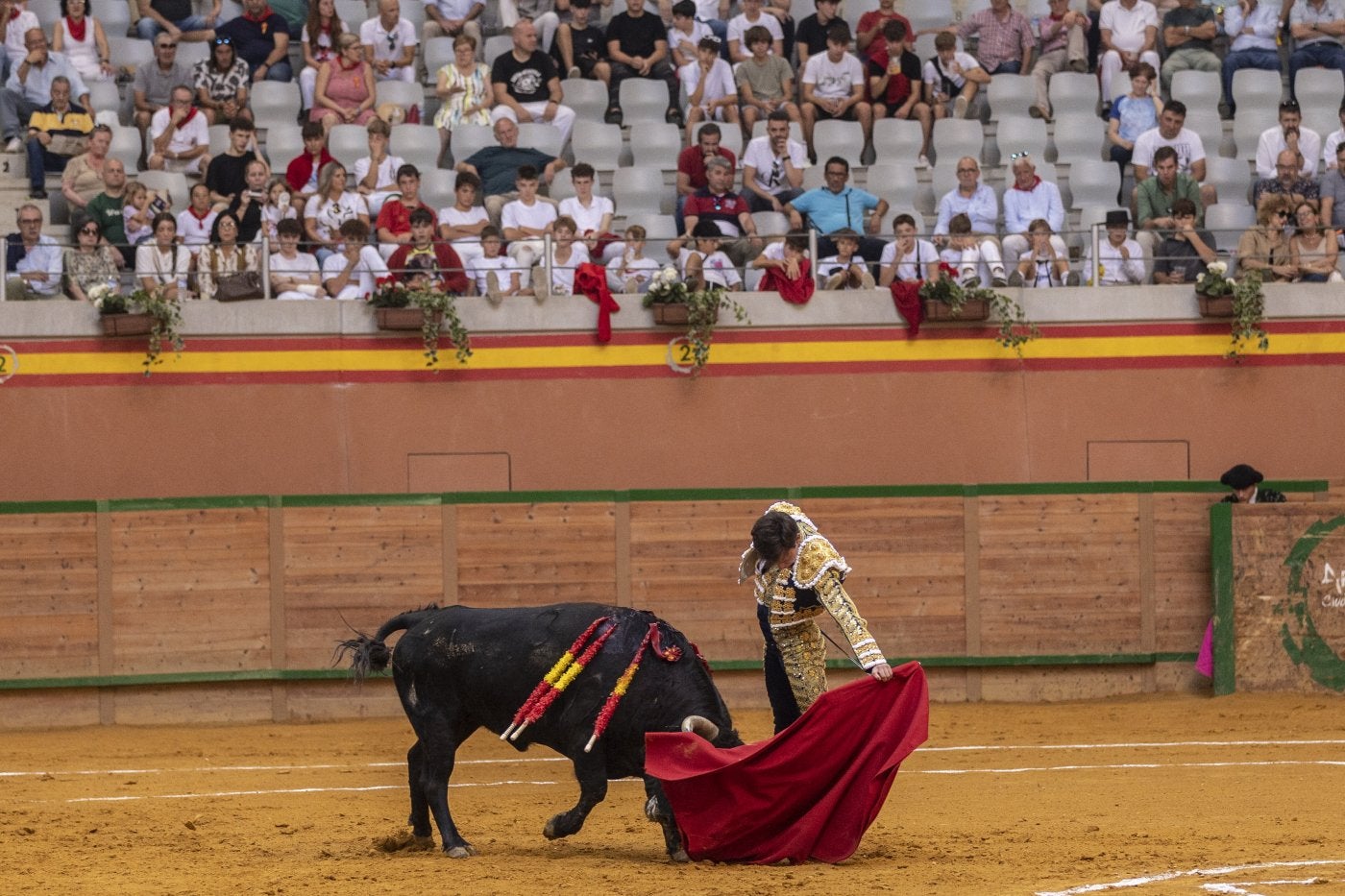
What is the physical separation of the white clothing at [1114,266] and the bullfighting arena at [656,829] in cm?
377

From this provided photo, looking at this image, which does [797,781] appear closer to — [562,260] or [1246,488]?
[1246,488]

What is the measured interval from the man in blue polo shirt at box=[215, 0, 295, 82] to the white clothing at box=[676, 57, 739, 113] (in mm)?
3745

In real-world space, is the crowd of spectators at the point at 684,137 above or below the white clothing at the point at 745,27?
below

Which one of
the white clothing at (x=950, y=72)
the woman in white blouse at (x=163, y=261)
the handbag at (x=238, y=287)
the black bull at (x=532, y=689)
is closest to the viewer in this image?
the black bull at (x=532, y=689)

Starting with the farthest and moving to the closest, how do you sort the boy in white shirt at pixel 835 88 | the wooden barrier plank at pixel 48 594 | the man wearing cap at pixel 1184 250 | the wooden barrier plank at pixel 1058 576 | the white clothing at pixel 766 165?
1. the boy in white shirt at pixel 835 88
2. the white clothing at pixel 766 165
3. the man wearing cap at pixel 1184 250
4. the wooden barrier plank at pixel 1058 576
5. the wooden barrier plank at pixel 48 594

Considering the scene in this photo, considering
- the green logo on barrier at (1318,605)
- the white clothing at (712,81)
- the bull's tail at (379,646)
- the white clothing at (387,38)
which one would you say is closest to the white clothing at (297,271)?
the white clothing at (387,38)

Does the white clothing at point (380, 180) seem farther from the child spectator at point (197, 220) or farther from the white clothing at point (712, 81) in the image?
the white clothing at point (712, 81)

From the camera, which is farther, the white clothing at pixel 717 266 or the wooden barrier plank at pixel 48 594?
the white clothing at pixel 717 266

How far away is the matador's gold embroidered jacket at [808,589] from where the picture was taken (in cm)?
790

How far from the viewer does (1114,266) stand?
15992 mm

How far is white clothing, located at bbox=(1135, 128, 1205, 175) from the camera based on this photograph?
55.0 feet

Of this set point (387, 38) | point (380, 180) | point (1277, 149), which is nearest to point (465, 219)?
point (380, 180)

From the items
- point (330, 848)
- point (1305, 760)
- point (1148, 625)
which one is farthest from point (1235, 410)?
point (330, 848)

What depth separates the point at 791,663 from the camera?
27.1ft
